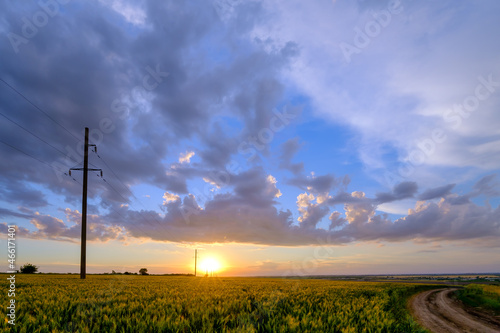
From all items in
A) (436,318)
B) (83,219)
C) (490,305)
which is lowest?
(490,305)

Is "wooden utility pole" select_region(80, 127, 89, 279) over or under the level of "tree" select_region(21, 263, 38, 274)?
over

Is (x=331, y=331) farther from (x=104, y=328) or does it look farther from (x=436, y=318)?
(x=436, y=318)

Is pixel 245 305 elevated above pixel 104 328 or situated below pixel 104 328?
below

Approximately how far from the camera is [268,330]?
5652 millimetres

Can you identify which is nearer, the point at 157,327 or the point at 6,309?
the point at 157,327

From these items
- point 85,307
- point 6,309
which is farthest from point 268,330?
point 6,309

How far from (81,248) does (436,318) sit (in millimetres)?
30869

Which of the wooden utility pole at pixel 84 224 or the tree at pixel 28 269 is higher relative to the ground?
the wooden utility pole at pixel 84 224

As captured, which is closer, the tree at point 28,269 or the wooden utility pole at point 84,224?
the wooden utility pole at point 84,224

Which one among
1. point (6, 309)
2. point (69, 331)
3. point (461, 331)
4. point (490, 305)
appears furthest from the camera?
point (490, 305)

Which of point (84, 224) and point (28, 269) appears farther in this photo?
point (28, 269)

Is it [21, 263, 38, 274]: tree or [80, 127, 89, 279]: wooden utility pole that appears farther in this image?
[21, 263, 38, 274]: tree

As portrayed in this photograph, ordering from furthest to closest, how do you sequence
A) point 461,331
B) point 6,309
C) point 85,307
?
point 461,331
point 85,307
point 6,309

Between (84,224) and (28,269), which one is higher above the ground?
(84,224)
